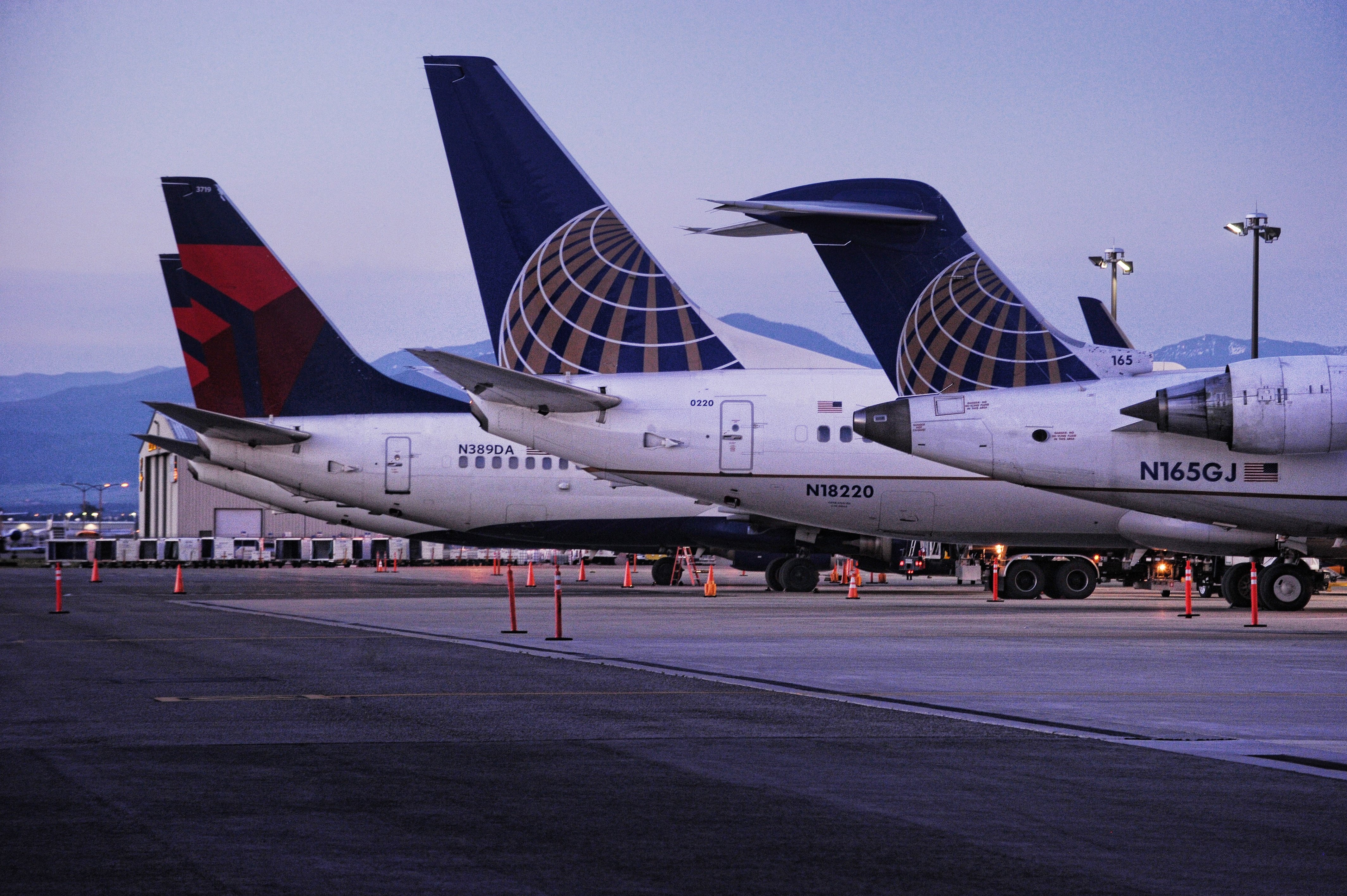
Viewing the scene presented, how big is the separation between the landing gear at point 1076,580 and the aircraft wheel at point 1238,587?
213 inches

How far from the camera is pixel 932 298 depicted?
87.7ft

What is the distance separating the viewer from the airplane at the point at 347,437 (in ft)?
122

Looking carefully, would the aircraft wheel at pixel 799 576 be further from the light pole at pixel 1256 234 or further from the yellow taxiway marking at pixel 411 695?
the yellow taxiway marking at pixel 411 695

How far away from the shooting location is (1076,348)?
2662cm

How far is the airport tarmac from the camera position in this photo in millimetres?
6047

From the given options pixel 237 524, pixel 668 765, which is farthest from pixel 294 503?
pixel 237 524

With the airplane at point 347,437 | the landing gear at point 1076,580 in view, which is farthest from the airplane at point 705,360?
the airplane at point 347,437

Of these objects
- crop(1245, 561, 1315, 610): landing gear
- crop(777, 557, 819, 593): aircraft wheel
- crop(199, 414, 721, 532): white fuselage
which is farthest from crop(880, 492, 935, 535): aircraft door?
crop(777, 557, 819, 593): aircraft wheel

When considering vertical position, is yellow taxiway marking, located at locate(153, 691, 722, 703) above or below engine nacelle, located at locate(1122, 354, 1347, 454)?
below

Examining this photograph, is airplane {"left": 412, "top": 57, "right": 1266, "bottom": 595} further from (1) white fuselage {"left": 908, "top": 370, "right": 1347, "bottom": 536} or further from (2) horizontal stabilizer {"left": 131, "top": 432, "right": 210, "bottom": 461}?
(2) horizontal stabilizer {"left": 131, "top": 432, "right": 210, "bottom": 461}

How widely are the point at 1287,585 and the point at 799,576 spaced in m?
13.9

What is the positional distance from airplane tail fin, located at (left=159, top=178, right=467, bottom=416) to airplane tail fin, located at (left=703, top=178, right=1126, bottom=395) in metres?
15.0

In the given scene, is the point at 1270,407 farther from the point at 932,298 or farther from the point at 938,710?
the point at 938,710

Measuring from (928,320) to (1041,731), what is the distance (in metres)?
Answer: 16.9
